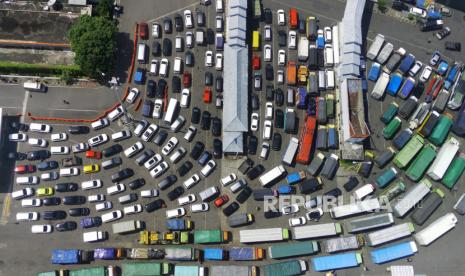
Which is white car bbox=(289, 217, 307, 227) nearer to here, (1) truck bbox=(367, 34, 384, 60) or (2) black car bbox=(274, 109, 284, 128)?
(2) black car bbox=(274, 109, 284, 128)

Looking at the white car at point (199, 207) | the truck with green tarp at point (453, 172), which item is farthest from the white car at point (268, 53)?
the truck with green tarp at point (453, 172)

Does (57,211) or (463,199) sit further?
(463,199)

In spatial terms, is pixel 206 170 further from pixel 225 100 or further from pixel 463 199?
pixel 463 199

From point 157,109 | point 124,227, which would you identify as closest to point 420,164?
point 157,109

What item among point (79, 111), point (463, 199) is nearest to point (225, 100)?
point (79, 111)

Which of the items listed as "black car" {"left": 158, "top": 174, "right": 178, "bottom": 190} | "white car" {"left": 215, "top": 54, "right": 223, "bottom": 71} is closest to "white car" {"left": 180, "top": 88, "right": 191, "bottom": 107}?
"white car" {"left": 215, "top": 54, "right": 223, "bottom": 71}

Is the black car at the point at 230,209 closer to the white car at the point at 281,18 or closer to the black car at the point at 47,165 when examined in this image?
the black car at the point at 47,165

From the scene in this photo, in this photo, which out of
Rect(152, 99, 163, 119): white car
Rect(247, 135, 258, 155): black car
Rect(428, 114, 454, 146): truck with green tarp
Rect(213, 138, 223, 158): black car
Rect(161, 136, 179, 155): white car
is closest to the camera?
Rect(161, 136, 179, 155): white car
